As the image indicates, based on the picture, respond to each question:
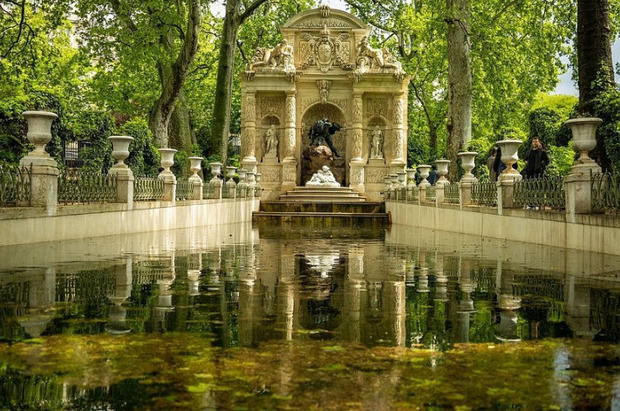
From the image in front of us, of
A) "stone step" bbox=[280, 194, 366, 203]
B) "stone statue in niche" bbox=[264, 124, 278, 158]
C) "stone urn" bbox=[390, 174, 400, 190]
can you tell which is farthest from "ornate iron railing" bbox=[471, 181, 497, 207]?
"stone statue in niche" bbox=[264, 124, 278, 158]

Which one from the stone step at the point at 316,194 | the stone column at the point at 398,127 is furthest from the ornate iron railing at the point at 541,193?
the stone column at the point at 398,127

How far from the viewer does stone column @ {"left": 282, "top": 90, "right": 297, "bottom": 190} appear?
1503 inches

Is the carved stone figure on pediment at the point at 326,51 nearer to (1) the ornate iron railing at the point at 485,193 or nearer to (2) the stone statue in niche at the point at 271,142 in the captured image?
(2) the stone statue in niche at the point at 271,142

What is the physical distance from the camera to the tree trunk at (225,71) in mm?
33094

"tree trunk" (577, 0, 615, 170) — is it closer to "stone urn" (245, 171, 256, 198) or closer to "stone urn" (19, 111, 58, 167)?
"stone urn" (19, 111, 58, 167)

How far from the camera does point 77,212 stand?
45.8ft

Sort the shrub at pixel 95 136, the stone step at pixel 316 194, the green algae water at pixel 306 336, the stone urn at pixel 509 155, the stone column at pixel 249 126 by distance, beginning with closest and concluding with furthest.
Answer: the green algae water at pixel 306 336 < the stone urn at pixel 509 155 < the shrub at pixel 95 136 < the stone step at pixel 316 194 < the stone column at pixel 249 126

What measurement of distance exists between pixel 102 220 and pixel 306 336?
36.6ft

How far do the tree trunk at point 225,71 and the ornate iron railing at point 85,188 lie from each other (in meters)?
17.7

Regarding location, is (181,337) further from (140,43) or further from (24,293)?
(140,43)

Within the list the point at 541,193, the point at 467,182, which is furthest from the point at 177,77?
the point at 541,193

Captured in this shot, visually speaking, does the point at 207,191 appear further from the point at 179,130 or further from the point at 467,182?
the point at 179,130

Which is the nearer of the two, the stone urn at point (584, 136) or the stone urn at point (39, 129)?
the stone urn at point (584, 136)

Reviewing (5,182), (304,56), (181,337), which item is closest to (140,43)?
(304,56)
